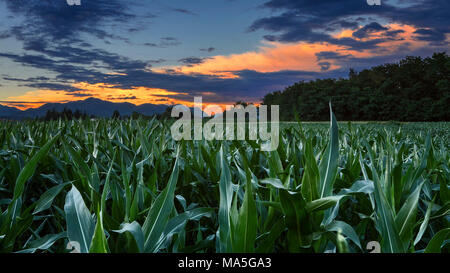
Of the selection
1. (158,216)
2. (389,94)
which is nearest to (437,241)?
(158,216)

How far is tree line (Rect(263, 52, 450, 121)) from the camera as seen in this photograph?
3519cm

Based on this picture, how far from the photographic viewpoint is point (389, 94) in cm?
3903

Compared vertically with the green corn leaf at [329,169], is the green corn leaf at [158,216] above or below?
below

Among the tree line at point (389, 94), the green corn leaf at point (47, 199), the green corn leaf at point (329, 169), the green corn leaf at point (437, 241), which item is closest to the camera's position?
the green corn leaf at point (437, 241)

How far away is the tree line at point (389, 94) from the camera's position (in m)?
35.2

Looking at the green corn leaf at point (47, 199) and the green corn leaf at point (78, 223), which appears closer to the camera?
the green corn leaf at point (78, 223)

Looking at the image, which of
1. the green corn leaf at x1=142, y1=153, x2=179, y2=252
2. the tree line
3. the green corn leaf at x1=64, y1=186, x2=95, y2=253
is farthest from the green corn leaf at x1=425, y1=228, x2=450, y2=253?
the tree line

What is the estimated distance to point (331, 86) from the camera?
40938 mm

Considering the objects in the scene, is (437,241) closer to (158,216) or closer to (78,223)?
(158,216)

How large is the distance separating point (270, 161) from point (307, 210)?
40cm

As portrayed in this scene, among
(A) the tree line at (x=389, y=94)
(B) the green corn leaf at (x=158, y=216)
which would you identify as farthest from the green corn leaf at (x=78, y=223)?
(A) the tree line at (x=389, y=94)

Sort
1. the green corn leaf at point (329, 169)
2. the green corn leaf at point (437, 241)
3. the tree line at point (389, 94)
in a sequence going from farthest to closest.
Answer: the tree line at point (389, 94) < the green corn leaf at point (329, 169) < the green corn leaf at point (437, 241)

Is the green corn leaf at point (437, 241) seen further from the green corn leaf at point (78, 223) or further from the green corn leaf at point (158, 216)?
the green corn leaf at point (78, 223)

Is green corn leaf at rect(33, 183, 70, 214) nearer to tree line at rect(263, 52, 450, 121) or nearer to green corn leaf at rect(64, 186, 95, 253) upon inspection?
green corn leaf at rect(64, 186, 95, 253)
